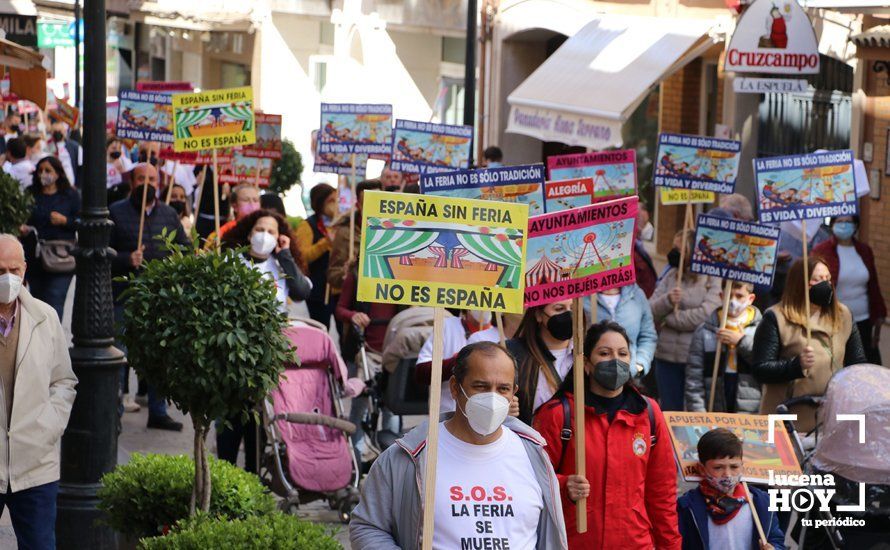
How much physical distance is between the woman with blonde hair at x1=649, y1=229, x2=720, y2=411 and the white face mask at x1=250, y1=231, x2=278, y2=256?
9.79 feet

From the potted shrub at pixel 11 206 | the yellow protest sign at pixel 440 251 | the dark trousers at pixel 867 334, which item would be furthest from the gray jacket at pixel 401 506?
the potted shrub at pixel 11 206

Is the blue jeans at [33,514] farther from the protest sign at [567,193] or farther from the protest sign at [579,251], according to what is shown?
the protest sign at [567,193]

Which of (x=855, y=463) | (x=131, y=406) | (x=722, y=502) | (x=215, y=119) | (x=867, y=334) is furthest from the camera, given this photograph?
(x=131, y=406)

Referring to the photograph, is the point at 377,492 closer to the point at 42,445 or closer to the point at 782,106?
the point at 42,445

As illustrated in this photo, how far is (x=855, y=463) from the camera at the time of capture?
7.20 m

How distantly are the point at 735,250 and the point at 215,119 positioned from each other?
468cm

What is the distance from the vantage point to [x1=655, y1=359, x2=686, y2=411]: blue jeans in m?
11.9

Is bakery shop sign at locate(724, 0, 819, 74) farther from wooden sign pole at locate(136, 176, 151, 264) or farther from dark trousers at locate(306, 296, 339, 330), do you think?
wooden sign pole at locate(136, 176, 151, 264)

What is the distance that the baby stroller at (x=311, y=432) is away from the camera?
9.91 metres

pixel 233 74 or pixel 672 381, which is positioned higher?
pixel 233 74

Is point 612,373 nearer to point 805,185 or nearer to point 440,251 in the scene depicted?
point 440,251

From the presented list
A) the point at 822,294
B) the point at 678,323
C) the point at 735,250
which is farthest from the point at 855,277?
the point at 822,294

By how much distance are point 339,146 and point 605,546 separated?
35.2ft

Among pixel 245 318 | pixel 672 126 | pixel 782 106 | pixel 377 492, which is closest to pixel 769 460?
pixel 245 318
